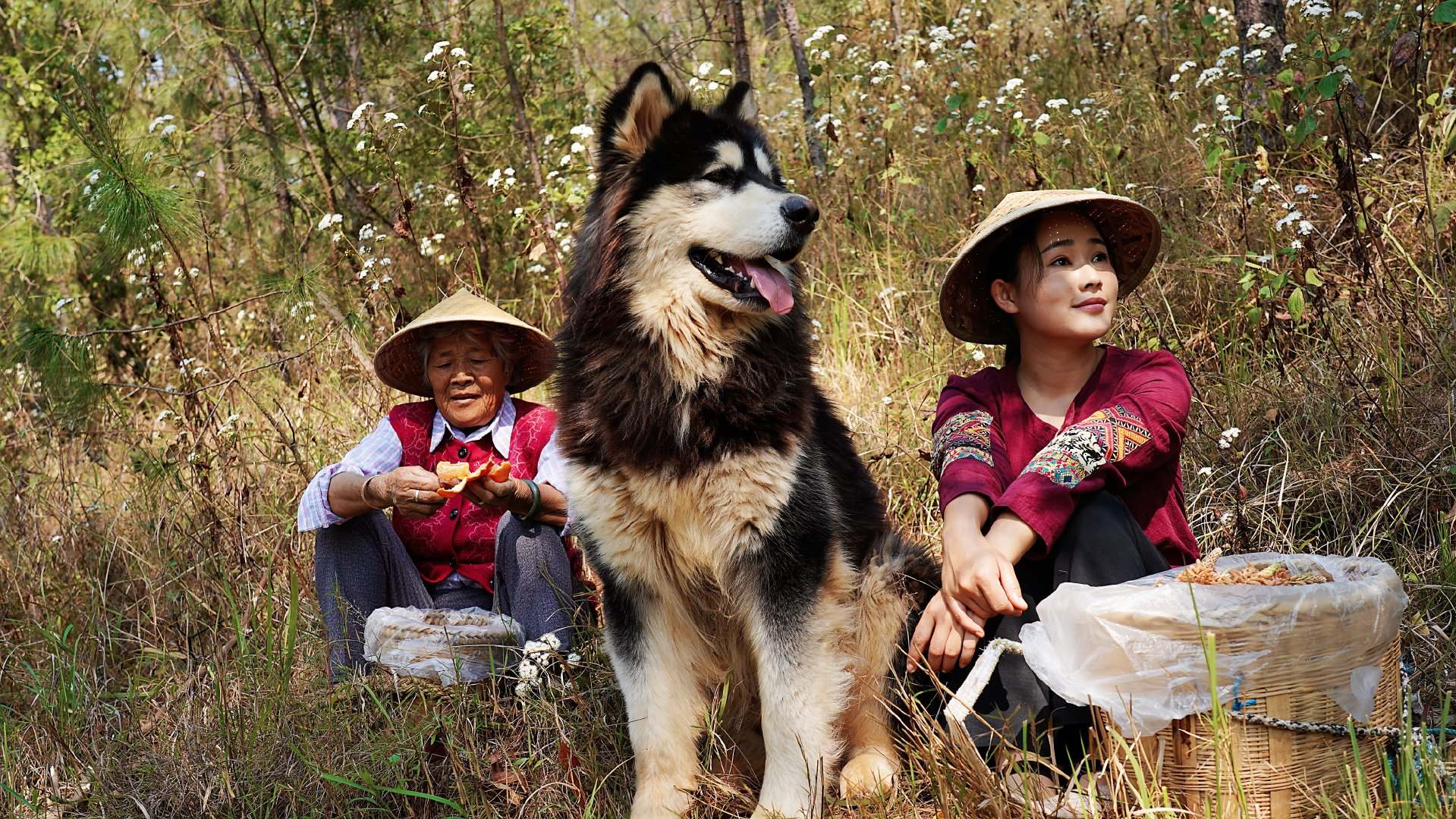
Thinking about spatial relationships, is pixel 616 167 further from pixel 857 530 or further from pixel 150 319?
pixel 150 319

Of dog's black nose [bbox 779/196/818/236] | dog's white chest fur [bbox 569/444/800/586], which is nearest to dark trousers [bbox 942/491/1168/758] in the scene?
dog's white chest fur [bbox 569/444/800/586]

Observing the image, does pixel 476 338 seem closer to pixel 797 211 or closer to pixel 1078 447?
pixel 797 211

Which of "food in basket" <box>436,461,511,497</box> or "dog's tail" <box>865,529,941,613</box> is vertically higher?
"food in basket" <box>436,461,511,497</box>

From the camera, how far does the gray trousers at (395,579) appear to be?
362cm

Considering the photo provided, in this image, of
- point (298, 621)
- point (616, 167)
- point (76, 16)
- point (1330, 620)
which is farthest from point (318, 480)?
point (76, 16)

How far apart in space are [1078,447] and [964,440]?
38 centimetres

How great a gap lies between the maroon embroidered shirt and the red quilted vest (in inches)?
57.4

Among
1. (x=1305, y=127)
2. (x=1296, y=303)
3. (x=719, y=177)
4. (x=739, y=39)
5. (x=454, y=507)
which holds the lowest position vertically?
(x=454, y=507)

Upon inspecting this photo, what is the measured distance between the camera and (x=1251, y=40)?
4902 mm

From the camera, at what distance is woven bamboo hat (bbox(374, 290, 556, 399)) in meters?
3.73

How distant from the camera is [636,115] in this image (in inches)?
122

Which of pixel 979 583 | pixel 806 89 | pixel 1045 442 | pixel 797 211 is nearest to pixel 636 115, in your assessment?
pixel 797 211

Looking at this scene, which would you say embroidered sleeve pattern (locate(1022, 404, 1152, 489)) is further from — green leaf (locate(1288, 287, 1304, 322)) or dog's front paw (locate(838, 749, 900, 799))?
green leaf (locate(1288, 287, 1304, 322))

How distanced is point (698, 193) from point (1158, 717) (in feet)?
5.74
